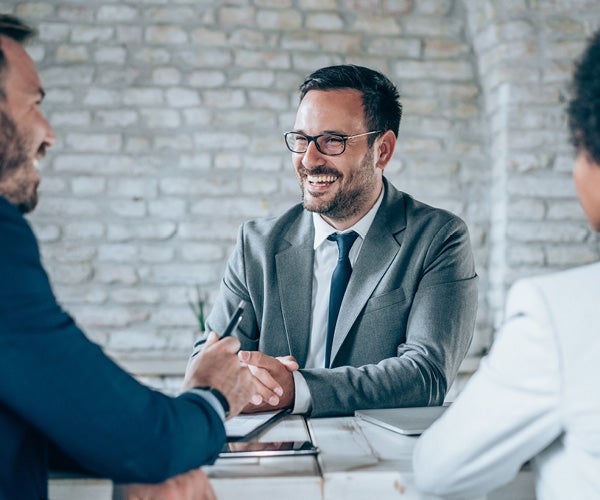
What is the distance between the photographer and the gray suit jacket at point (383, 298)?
→ 5.39 feet

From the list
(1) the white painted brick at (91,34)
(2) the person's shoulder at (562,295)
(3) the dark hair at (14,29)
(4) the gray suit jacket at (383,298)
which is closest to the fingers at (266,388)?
(4) the gray suit jacket at (383,298)

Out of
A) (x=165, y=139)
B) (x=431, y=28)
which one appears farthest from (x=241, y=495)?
(x=431, y=28)

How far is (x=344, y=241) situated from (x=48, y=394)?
1.28m

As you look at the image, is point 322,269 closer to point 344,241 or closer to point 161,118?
point 344,241

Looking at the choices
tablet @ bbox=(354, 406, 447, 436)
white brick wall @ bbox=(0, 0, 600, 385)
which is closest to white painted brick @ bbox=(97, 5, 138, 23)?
white brick wall @ bbox=(0, 0, 600, 385)

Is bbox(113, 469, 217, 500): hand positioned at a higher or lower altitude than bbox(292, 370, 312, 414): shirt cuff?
higher

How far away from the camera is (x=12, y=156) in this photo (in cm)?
97

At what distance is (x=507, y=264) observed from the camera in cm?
322

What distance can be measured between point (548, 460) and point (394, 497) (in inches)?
9.0

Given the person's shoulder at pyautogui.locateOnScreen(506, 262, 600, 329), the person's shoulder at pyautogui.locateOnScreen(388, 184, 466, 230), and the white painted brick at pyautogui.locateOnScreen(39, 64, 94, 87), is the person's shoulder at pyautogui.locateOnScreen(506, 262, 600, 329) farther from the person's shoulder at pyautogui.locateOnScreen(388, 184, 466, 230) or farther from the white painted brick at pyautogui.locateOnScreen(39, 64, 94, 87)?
the white painted brick at pyautogui.locateOnScreen(39, 64, 94, 87)

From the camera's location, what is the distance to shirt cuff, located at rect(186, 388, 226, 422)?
103 centimetres

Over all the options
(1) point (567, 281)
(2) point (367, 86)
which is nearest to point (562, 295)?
(1) point (567, 281)

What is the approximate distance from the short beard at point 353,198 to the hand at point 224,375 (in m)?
0.89

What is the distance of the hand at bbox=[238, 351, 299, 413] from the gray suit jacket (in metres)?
0.09
